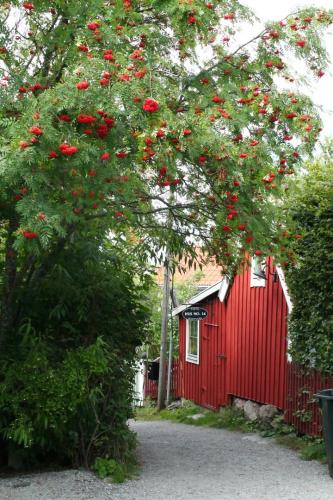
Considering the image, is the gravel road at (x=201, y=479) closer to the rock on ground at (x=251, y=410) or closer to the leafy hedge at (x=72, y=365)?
the leafy hedge at (x=72, y=365)

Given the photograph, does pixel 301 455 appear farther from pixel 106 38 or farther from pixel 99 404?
pixel 106 38

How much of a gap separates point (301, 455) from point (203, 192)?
4812 millimetres

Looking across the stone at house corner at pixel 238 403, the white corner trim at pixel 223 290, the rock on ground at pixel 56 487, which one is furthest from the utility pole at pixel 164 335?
the rock on ground at pixel 56 487

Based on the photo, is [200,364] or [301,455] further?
[200,364]

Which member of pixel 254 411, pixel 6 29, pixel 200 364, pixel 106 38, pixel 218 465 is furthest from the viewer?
pixel 200 364

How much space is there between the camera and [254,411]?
52.8 ft

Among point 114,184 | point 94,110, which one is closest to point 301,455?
point 114,184

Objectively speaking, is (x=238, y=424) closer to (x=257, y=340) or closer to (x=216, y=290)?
(x=257, y=340)

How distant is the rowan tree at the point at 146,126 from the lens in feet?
22.2

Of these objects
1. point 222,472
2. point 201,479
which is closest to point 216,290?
point 222,472

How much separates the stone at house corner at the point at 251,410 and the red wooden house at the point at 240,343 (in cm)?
19

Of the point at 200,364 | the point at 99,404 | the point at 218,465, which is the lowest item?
the point at 218,465

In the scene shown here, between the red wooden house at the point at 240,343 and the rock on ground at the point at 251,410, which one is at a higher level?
the red wooden house at the point at 240,343

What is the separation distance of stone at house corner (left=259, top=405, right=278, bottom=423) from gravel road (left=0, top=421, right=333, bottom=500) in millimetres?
1153
